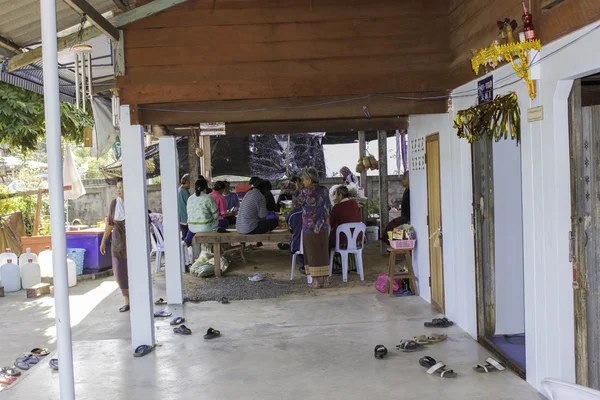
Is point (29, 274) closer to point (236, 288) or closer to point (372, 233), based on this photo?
point (236, 288)

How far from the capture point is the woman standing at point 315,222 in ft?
29.1

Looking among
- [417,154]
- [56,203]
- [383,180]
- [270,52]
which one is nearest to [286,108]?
[270,52]

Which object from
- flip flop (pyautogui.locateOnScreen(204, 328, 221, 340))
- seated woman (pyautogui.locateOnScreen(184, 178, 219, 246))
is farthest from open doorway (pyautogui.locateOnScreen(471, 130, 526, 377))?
seated woman (pyautogui.locateOnScreen(184, 178, 219, 246))

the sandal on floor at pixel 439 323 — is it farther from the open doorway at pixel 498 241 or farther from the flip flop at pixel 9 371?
the flip flop at pixel 9 371

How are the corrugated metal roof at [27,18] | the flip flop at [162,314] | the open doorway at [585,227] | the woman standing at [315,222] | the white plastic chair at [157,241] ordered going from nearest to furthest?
the open doorway at [585,227]
the corrugated metal roof at [27,18]
the flip flop at [162,314]
the woman standing at [315,222]
the white plastic chair at [157,241]

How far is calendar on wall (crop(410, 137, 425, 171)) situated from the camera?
7.81 metres

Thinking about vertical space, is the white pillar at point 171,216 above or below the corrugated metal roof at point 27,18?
below

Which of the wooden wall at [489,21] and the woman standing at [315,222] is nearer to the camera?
the wooden wall at [489,21]

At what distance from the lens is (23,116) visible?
963cm

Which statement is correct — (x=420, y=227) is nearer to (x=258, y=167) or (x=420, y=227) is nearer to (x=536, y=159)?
(x=536, y=159)

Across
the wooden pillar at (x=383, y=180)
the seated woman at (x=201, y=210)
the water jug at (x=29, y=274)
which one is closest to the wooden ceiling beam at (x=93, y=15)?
the seated woman at (x=201, y=210)

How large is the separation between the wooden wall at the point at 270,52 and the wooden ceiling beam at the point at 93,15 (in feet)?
0.57

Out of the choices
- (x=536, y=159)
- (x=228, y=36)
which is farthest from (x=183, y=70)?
(x=536, y=159)

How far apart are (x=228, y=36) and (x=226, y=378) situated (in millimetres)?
3327
